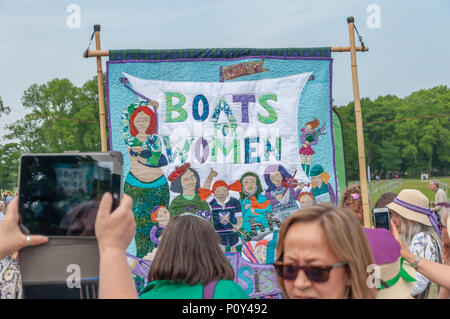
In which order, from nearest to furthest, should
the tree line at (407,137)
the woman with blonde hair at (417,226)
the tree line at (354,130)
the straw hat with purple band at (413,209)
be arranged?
the woman with blonde hair at (417,226)
the straw hat with purple band at (413,209)
the tree line at (354,130)
the tree line at (407,137)

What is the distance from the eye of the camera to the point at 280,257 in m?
1.56

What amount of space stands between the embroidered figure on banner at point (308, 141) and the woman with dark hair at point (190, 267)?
9.36 ft

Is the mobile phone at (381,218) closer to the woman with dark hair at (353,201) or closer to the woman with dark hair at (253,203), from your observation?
the woman with dark hair at (353,201)

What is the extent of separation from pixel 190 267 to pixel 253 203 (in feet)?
9.30

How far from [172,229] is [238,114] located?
2.77 m

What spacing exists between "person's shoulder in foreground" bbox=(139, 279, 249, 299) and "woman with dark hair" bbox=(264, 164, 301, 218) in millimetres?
2853

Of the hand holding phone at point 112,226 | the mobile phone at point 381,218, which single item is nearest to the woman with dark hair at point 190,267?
the hand holding phone at point 112,226

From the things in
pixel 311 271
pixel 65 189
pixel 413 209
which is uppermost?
pixel 65 189

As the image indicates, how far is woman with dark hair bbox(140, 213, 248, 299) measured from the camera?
1638 millimetres

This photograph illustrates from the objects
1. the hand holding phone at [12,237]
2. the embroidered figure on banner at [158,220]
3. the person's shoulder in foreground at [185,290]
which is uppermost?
the hand holding phone at [12,237]

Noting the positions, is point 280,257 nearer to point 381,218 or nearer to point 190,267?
point 190,267

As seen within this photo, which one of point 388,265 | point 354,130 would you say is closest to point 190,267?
point 388,265

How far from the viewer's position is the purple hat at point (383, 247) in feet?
6.23
